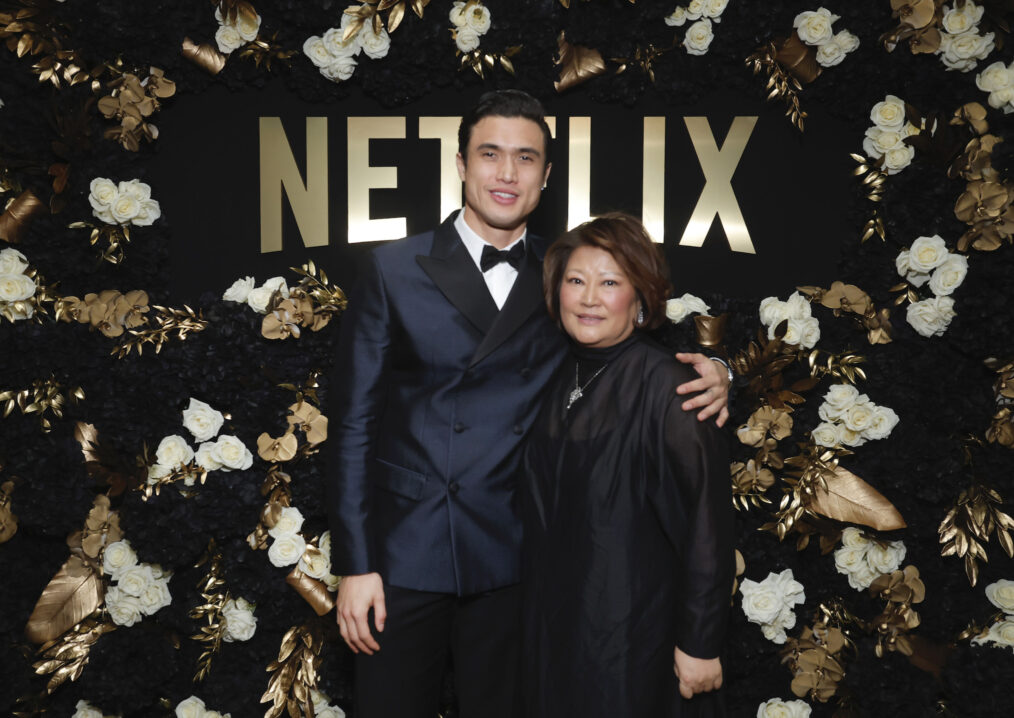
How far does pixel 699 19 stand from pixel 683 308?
3.41ft

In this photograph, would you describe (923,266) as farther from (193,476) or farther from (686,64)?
(193,476)

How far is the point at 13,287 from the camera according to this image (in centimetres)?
305

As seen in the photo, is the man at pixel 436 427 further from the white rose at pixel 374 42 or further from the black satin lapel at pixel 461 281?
the white rose at pixel 374 42

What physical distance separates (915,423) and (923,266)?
547mm

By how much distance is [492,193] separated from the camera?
2.38 metres

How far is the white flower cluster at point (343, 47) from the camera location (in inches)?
122

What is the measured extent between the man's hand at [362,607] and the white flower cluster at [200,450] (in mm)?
905

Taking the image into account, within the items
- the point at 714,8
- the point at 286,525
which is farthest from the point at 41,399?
the point at 714,8

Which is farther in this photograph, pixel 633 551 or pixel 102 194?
pixel 102 194

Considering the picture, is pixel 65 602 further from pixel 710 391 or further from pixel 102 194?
pixel 710 391

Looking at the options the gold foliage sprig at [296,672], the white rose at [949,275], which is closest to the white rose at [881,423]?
the white rose at [949,275]

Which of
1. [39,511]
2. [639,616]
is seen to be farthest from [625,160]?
[39,511]

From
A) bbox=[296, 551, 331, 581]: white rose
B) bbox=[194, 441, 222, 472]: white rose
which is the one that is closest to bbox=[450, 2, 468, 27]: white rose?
bbox=[194, 441, 222, 472]: white rose

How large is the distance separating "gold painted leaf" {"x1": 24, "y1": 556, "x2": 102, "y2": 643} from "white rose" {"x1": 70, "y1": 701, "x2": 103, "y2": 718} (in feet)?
0.94
